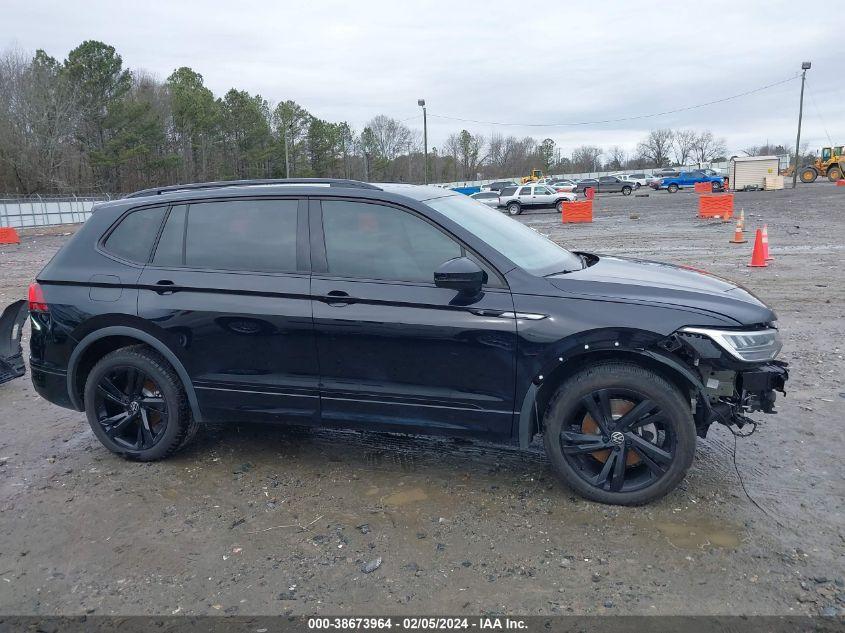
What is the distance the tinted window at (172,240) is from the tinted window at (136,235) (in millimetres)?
71

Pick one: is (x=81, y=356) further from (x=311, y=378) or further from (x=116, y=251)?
(x=311, y=378)

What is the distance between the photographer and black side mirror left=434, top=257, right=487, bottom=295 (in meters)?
3.71

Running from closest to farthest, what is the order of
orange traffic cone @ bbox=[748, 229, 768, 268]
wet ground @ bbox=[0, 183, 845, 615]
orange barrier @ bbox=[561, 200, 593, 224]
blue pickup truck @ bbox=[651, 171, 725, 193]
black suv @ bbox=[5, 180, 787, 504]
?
wet ground @ bbox=[0, 183, 845, 615]
black suv @ bbox=[5, 180, 787, 504]
orange traffic cone @ bbox=[748, 229, 768, 268]
orange barrier @ bbox=[561, 200, 593, 224]
blue pickup truck @ bbox=[651, 171, 725, 193]

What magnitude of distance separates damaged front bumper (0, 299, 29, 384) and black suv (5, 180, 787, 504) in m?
1.64

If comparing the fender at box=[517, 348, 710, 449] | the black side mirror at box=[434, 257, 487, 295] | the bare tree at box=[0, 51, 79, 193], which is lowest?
the fender at box=[517, 348, 710, 449]

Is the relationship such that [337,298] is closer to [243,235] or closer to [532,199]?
[243,235]

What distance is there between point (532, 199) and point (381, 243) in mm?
36431

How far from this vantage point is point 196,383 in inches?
174

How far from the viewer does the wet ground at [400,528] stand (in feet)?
10.1

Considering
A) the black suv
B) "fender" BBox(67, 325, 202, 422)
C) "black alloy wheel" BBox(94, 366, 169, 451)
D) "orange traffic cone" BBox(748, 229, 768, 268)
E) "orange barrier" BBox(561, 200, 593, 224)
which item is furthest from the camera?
"orange barrier" BBox(561, 200, 593, 224)

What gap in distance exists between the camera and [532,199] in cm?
3938

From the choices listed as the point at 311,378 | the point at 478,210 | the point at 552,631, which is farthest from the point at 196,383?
the point at 552,631

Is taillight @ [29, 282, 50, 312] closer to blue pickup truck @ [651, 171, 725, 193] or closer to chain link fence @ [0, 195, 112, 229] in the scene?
chain link fence @ [0, 195, 112, 229]

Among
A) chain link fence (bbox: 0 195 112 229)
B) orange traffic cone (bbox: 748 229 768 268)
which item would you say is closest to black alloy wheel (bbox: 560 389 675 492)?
orange traffic cone (bbox: 748 229 768 268)
